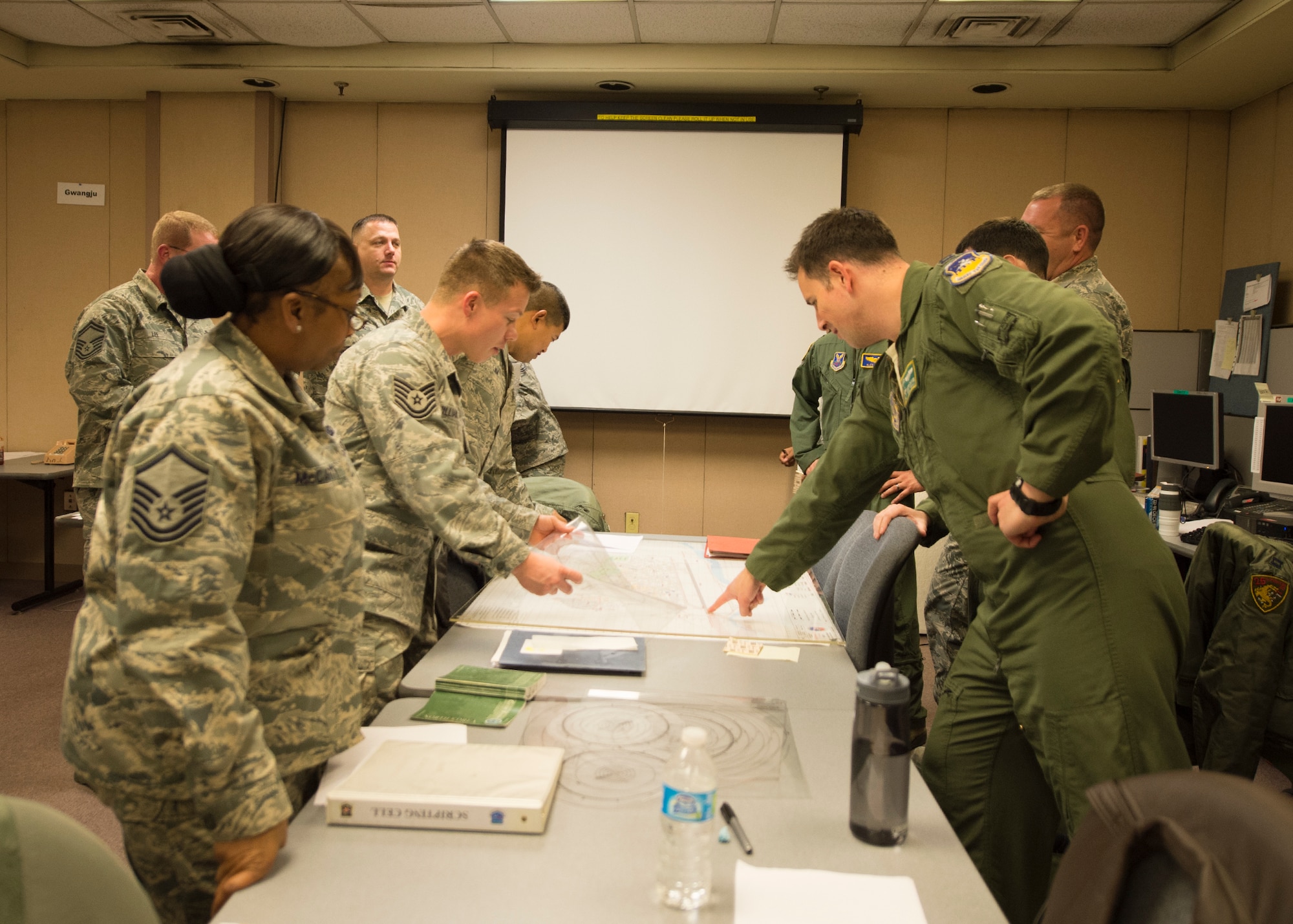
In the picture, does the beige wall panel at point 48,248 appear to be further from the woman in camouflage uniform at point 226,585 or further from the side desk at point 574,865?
the side desk at point 574,865

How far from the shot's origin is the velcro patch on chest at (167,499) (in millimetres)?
956

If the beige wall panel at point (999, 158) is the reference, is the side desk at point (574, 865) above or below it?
below

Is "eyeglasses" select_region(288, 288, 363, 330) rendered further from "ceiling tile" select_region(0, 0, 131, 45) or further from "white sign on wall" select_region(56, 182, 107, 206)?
"white sign on wall" select_region(56, 182, 107, 206)

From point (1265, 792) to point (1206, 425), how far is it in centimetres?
374

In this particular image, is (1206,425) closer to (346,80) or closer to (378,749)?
(378,749)

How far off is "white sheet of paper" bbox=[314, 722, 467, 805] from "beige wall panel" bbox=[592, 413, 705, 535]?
3.61m

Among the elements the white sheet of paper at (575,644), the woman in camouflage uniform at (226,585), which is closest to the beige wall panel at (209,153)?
the white sheet of paper at (575,644)

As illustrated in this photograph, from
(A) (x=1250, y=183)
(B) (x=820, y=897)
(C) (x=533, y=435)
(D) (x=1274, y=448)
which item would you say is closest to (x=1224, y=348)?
(A) (x=1250, y=183)

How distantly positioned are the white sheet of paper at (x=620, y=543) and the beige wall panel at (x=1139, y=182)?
3.35 metres

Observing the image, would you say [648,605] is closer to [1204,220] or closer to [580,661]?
[580,661]

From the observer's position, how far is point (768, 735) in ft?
4.57

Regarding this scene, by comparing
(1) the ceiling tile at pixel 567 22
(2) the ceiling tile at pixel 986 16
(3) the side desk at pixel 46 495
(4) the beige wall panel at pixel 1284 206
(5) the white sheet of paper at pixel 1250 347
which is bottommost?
(3) the side desk at pixel 46 495

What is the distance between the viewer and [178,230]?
3121 millimetres

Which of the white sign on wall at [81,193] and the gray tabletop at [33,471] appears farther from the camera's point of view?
the white sign on wall at [81,193]
